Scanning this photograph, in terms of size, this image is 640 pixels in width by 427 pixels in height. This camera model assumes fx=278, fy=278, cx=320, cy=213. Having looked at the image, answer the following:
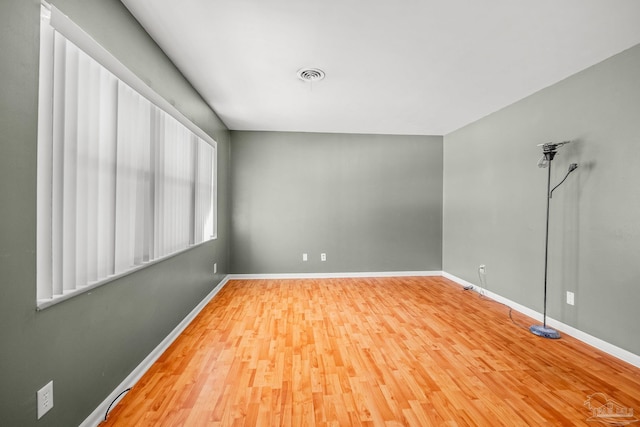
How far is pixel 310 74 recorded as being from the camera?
8.89 feet

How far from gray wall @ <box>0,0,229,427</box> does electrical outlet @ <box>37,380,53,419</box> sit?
0.03 meters

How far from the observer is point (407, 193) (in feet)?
16.5

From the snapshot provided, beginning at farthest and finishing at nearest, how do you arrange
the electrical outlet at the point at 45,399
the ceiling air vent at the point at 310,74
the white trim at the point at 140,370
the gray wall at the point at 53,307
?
the ceiling air vent at the point at 310,74, the white trim at the point at 140,370, the electrical outlet at the point at 45,399, the gray wall at the point at 53,307

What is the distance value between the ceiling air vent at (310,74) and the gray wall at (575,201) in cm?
245

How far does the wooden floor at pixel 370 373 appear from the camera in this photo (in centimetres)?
166

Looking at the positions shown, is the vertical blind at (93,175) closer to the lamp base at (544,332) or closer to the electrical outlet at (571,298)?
the lamp base at (544,332)

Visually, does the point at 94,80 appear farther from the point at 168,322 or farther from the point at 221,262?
the point at 221,262

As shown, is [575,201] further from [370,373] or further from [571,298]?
[370,373]

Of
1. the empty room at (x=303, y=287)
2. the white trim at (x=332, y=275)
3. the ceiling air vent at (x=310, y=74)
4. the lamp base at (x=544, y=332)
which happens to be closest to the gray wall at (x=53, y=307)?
the empty room at (x=303, y=287)

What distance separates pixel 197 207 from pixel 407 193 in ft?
11.5

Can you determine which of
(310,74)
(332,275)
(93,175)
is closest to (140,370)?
(93,175)

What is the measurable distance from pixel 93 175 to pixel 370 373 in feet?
7.24

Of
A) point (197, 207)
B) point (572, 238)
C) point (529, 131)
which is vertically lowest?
point (572, 238)

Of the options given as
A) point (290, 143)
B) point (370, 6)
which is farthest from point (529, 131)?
point (290, 143)
